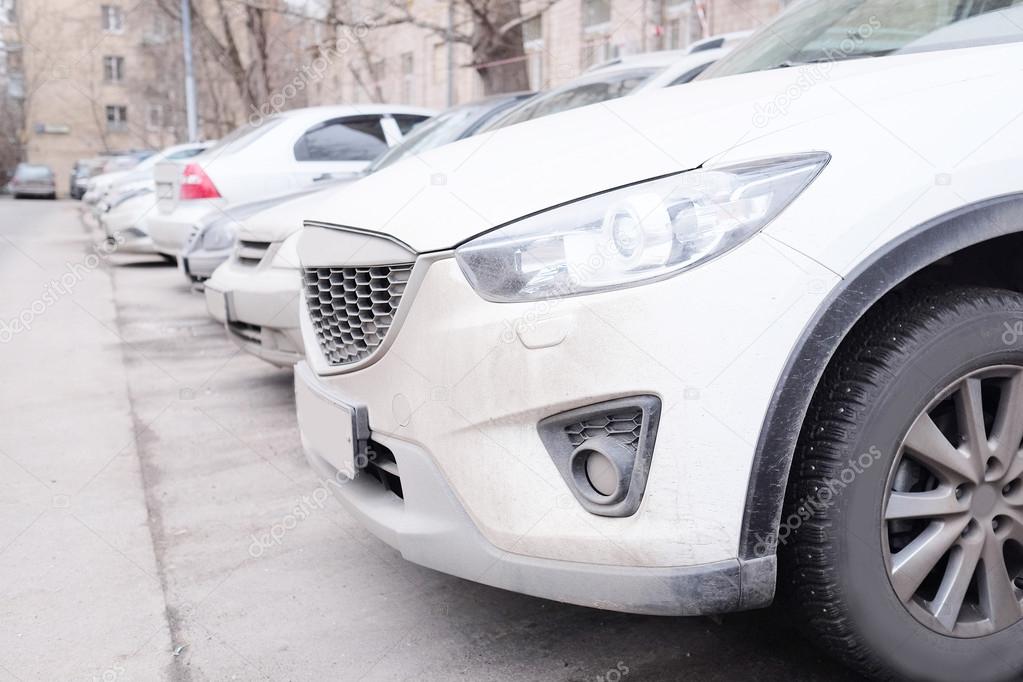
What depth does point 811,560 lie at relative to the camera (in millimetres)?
1995

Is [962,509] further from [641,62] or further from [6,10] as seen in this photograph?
[6,10]

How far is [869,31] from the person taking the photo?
109 inches

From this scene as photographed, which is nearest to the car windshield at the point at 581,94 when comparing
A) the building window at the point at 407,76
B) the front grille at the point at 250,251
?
the front grille at the point at 250,251

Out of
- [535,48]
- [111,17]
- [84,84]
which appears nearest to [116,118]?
[84,84]

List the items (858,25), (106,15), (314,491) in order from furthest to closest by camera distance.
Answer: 1. (106,15)
2. (314,491)
3. (858,25)

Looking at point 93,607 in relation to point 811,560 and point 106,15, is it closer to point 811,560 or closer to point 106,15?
point 811,560

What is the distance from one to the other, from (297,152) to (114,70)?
50989mm

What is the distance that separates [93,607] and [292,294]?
1854mm

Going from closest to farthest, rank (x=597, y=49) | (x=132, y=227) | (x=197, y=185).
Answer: (x=197, y=185) → (x=132, y=227) → (x=597, y=49)

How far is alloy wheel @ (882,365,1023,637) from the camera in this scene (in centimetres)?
205

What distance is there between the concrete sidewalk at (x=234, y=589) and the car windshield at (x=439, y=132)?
6.67ft

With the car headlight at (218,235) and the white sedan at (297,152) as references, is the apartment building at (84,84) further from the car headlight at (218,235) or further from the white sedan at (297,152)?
the car headlight at (218,235)

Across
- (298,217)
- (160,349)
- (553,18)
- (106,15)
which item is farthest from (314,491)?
(106,15)

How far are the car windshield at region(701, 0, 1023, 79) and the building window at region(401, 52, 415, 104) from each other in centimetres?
2361
